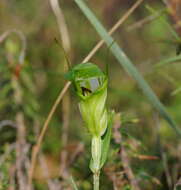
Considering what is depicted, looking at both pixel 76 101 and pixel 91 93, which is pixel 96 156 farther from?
pixel 76 101

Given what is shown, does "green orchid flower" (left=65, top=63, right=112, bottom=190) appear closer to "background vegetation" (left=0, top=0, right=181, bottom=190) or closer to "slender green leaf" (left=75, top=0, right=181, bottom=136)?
"background vegetation" (left=0, top=0, right=181, bottom=190)

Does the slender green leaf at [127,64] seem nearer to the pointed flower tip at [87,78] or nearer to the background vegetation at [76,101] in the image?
the background vegetation at [76,101]

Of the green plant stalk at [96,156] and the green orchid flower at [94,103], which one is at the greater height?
the green orchid flower at [94,103]

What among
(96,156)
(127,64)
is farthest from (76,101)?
(96,156)

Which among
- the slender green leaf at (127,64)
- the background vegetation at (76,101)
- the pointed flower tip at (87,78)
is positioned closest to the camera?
the pointed flower tip at (87,78)

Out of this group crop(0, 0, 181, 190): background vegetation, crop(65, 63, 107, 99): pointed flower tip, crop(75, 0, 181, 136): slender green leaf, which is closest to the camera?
crop(65, 63, 107, 99): pointed flower tip

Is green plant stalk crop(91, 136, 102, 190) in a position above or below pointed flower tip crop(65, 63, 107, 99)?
below

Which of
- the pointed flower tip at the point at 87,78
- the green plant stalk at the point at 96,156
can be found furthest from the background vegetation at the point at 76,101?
the green plant stalk at the point at 96,156

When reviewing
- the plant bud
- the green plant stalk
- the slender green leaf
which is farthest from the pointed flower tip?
the slender green leaf
